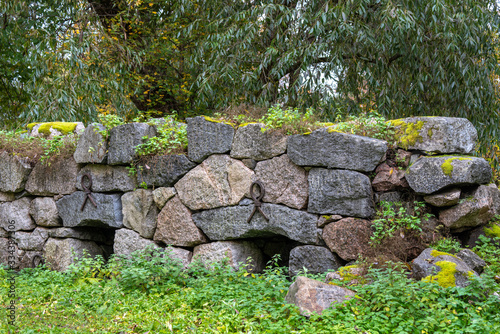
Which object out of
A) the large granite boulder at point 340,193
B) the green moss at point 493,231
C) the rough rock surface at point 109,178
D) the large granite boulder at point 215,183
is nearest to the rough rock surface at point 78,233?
the rough rock surface at point 109,178

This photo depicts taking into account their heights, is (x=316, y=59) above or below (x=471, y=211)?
above

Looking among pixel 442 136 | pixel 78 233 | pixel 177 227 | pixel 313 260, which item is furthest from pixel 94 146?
pixel 442 136

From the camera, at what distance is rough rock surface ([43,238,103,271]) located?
5.11 metres

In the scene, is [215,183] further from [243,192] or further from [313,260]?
[313,260]

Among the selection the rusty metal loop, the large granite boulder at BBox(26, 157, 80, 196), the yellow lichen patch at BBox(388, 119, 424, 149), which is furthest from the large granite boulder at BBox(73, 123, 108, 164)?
the yellow lichen patch at BBox(388, 119, 424, 149)

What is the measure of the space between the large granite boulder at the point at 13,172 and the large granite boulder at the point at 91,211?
60 cm

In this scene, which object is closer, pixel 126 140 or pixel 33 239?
pixel 126 140

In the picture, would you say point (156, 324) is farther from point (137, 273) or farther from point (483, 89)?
point (483, 89)

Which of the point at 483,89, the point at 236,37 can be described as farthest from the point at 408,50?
the point at 236,37

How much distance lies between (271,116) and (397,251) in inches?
65.9

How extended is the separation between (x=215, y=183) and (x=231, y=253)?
28.1 inches

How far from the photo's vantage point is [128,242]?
4.80 m

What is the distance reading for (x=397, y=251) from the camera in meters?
3.51

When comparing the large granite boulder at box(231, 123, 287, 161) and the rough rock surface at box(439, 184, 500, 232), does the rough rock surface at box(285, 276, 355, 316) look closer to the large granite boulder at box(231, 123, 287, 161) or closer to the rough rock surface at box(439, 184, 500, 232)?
the rough rock surface at box(439, 184, 500, 232)
